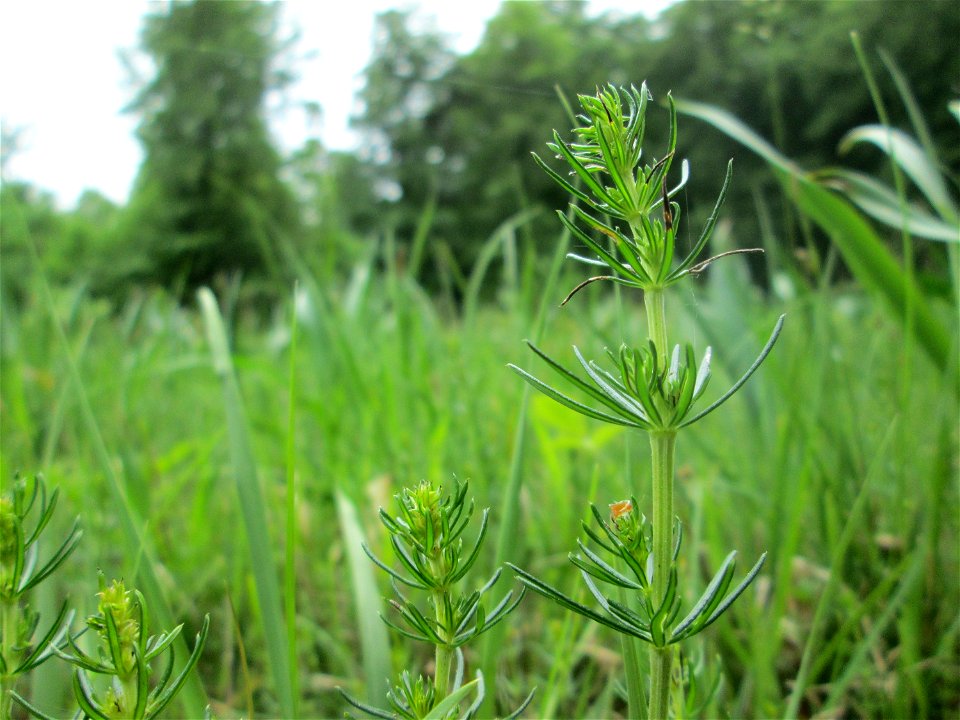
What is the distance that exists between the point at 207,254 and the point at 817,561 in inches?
608

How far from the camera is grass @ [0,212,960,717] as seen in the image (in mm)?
722

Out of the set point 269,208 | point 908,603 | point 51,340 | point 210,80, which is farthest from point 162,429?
point 269,208

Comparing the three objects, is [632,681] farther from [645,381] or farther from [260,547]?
[260,547]

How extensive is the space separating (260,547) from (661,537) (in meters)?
0.39

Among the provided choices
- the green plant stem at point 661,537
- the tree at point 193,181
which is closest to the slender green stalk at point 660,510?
the green plant stem at point 661,537

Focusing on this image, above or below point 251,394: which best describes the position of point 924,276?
above

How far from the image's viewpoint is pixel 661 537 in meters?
0.28

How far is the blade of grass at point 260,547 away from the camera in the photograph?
0.52m

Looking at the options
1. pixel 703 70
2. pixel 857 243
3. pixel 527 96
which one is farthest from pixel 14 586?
pixel 703 70

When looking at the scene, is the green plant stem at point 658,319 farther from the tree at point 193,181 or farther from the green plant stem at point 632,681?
the tree at point 193,181

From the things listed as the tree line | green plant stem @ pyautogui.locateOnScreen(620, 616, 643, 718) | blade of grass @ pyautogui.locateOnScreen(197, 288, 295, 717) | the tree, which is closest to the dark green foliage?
the tree line

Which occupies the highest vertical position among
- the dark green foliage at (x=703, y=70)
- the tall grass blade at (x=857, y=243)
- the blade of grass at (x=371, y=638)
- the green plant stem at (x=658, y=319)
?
the dark green foliage at (x=703, y=70)

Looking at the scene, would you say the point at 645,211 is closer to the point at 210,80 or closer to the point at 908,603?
the point at 908,603

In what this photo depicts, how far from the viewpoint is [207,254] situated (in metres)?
15.1
